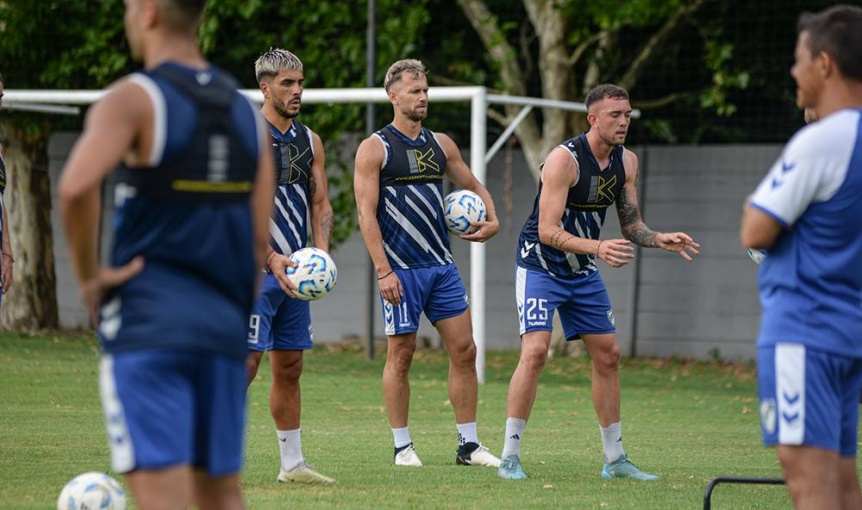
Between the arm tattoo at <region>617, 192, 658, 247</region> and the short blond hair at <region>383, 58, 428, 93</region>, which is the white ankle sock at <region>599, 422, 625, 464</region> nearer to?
the arm tattoo at <region>617, 192, 658, 247</region>

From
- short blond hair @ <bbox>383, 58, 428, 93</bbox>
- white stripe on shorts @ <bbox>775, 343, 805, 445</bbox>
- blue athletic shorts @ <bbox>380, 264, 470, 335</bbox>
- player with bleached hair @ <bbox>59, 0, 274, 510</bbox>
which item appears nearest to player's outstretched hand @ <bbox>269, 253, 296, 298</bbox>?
blue athletic shorts @ <bbox>380, 264, 470, 335</bbox>

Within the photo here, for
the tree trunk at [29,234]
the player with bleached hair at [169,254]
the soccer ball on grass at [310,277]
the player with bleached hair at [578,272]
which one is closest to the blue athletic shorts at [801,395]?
the player with bleached hair at [169,254]

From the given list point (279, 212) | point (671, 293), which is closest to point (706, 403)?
point (671, 293)

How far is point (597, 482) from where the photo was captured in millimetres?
7109

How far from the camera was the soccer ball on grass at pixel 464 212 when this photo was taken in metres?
7.82

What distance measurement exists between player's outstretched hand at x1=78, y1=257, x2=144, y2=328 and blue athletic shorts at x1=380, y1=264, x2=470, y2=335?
4.39 meters

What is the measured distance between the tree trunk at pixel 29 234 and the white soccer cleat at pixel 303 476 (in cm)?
1112

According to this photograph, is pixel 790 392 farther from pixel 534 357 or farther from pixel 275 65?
pixel 275 65

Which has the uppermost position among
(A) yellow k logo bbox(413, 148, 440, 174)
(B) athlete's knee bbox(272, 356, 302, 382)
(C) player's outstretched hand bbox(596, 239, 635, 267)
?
(A) yellow k logo bbox(413, 148, 440, 174)

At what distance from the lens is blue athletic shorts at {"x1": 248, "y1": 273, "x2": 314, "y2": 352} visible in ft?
21.9

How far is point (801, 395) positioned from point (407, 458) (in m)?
3.96

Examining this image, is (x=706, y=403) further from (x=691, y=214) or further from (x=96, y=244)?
(x=96, y=244)

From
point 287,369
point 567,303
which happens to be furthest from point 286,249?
point 567,303

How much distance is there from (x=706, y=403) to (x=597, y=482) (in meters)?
5.38
